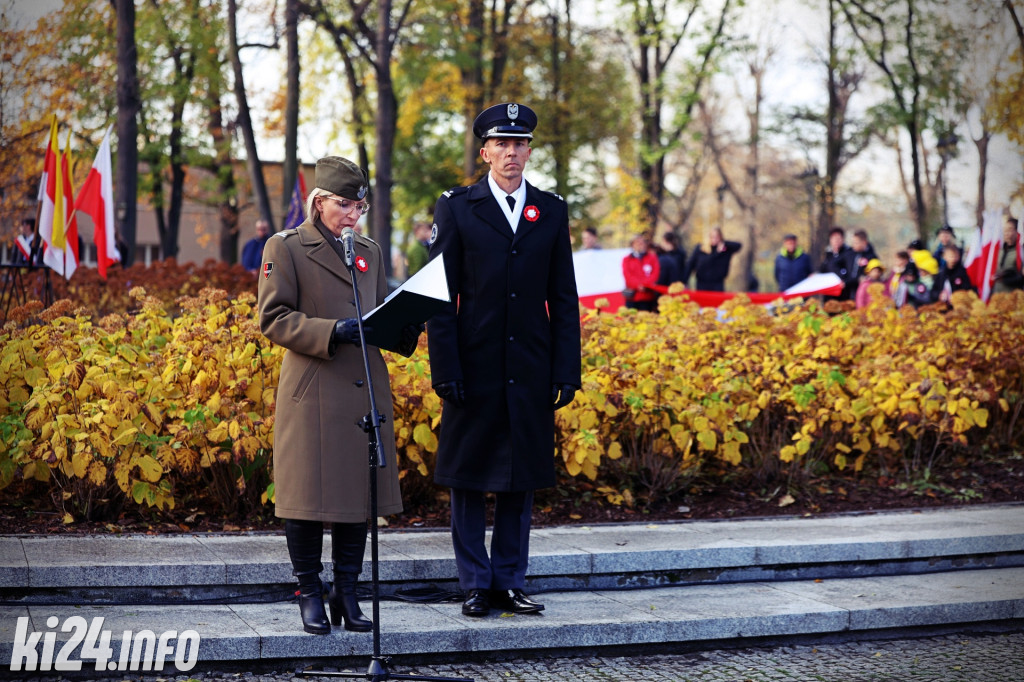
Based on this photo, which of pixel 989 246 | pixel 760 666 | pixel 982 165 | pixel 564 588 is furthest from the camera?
pixel 982 165

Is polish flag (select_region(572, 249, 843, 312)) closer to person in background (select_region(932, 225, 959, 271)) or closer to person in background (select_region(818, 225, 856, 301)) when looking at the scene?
person in background (select_region(818, 225, 856, 301))

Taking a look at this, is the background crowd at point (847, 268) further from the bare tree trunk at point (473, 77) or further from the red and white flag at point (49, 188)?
the bare tree trunk at point (473, 77)

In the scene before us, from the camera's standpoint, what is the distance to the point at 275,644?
15.9ft

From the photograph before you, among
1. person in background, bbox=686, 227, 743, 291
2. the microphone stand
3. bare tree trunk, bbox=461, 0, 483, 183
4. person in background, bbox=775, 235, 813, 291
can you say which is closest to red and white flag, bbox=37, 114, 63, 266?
the microphone stand

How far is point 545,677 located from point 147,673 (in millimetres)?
1616

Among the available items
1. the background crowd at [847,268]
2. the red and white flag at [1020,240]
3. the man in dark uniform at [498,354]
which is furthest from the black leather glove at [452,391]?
the background crowd at [847,268]

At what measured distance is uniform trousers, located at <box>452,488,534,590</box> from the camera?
17.9 feet

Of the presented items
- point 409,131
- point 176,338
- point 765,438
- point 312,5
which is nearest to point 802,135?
point 409,131

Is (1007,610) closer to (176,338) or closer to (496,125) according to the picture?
(496,125)

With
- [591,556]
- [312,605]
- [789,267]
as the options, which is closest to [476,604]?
[312,605]

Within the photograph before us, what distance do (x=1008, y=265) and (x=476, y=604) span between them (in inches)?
414

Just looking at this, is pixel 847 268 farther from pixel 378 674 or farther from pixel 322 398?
pixel 378 674

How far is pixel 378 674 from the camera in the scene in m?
4.43

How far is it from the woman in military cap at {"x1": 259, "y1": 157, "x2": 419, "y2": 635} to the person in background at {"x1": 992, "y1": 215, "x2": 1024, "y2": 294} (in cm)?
970
